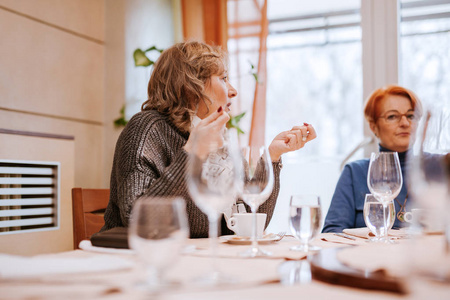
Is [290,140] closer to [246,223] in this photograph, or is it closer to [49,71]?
[246,223]

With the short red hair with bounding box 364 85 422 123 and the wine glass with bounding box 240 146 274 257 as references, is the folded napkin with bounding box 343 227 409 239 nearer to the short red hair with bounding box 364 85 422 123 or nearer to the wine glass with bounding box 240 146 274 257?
the wine glass with bounding box 240 146 274 257

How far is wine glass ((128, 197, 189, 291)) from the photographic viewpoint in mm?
624

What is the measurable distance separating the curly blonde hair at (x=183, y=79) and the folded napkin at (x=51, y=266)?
986mm

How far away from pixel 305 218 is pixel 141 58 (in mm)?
2396

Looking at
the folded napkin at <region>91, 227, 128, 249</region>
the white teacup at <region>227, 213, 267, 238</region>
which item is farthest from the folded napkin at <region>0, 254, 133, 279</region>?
the white teacup at <region>227, 213, 267, 238</region>

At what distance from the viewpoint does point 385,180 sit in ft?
4.17

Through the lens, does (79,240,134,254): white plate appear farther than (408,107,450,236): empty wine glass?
Yes

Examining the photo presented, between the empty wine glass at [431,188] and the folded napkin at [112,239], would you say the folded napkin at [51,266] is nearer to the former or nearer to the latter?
the folded napkin at [112,239]

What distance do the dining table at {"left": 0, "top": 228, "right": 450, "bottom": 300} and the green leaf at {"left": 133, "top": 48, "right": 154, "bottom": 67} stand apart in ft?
7.98

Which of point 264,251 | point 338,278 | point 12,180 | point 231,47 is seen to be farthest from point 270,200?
point 231,47

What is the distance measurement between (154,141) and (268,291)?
1.03m

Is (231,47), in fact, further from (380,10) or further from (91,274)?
(91,274)

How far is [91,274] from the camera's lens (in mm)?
722

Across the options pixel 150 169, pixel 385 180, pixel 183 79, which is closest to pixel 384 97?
pixel 183 79
